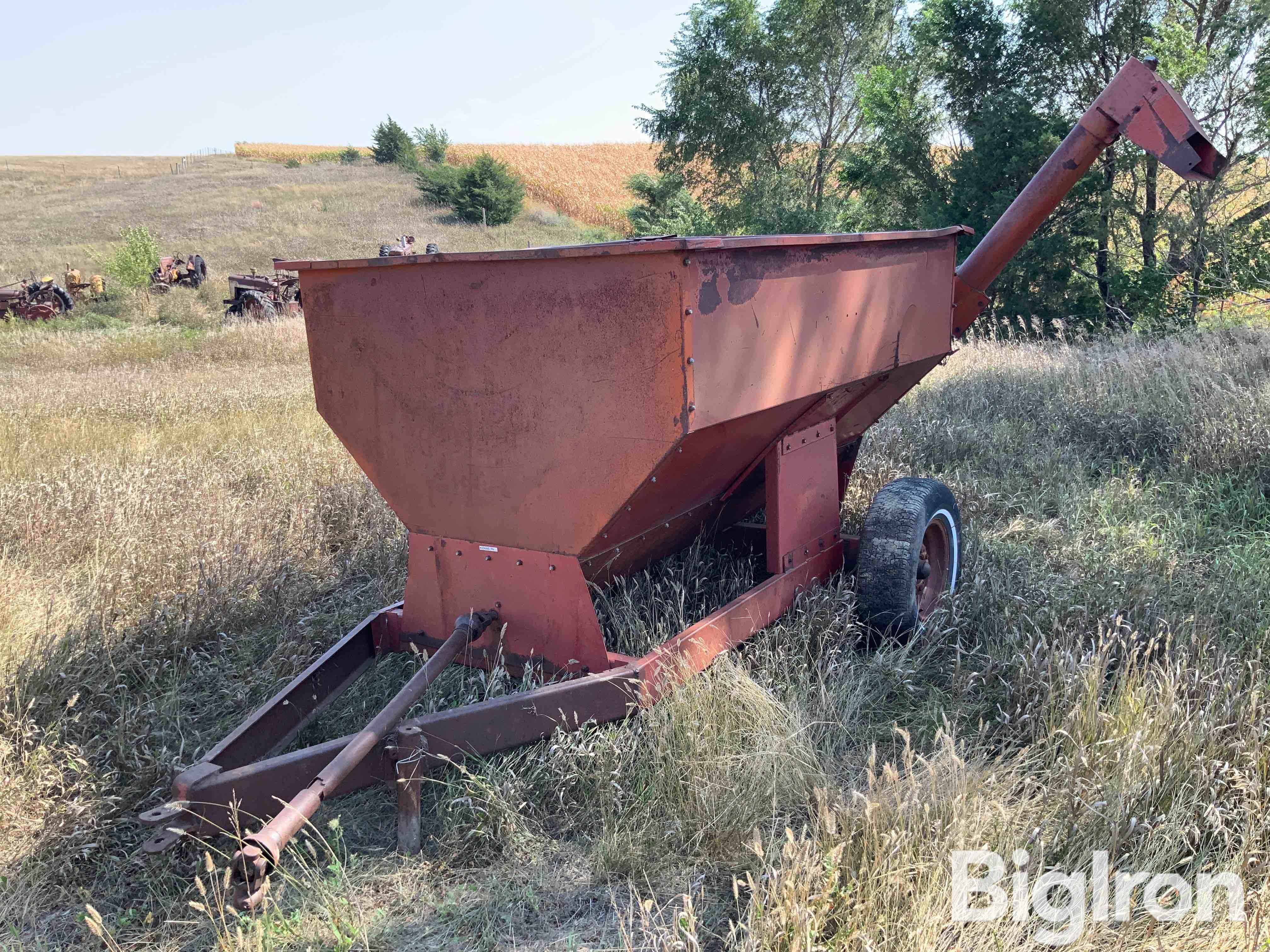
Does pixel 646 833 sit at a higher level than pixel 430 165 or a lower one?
lower

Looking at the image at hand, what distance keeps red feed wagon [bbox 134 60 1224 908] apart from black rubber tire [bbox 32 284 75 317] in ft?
65.1

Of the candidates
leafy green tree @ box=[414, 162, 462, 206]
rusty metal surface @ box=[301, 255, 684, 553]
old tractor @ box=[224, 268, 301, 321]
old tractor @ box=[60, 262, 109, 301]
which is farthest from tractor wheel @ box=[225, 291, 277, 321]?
leafy green tree @ box=[414, 162, 462, 206]

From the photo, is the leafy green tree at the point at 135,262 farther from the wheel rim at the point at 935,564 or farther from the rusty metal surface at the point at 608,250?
the wheel rim at the point at 935,564

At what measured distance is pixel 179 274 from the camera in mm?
21625

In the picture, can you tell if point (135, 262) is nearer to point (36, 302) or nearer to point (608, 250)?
point (36, 302)

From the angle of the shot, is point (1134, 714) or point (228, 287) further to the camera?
point (228, 287)

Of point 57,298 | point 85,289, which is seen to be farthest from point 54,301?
point 85,289

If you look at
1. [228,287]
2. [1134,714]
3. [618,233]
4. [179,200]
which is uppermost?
[179,200]

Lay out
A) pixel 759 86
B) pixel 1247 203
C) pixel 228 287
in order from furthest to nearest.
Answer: pixel 759 86
pixel 228 287
pixel 1247 203

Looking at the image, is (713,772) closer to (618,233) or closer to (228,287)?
(228,287)

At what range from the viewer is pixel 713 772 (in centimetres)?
272

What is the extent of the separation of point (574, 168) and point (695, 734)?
53.8m

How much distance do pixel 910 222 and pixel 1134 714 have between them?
16.3m

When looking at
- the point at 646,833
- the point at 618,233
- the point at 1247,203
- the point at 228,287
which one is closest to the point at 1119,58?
the point at 1247,203
